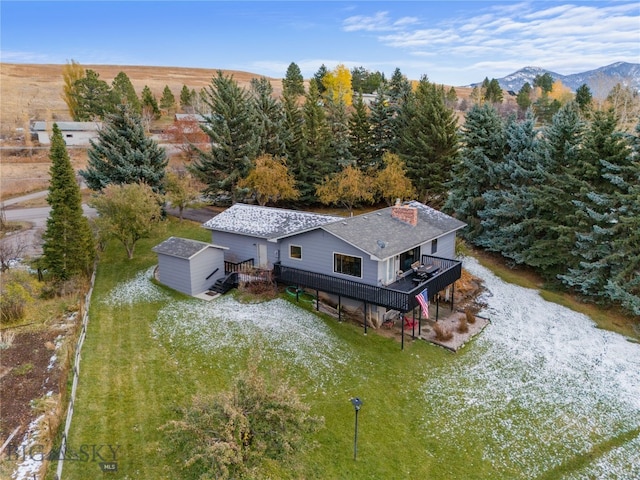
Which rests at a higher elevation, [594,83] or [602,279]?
[594,83]

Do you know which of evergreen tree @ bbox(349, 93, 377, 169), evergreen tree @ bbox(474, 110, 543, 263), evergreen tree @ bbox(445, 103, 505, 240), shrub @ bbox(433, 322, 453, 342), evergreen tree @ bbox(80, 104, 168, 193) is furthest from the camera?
evergreen tree @ bbox(349, 93, 377, 169)

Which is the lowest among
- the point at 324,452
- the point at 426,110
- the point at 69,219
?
the point at 324,452

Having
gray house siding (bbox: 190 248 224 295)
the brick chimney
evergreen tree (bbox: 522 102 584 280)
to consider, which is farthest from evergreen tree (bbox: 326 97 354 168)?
gray house siding (bbox: 190 248 224 295)

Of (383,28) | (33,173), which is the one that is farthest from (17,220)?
(383,28)

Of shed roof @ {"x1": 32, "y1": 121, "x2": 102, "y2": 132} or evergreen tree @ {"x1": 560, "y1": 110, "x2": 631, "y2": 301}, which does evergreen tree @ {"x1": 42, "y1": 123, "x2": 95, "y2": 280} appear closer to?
evergreen tree @ {"x1": 560, "y1": 110, "x2": 631, "y2": 301}

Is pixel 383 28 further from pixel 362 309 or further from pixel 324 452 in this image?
pixel 324 452

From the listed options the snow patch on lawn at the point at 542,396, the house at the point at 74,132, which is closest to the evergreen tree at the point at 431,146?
the snow patch on lawn at the point at 542,396

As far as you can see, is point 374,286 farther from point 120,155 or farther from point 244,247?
point 120,155
